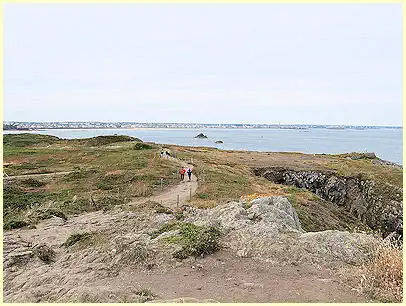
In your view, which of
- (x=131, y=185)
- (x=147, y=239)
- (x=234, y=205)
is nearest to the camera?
(x=147, y=239)

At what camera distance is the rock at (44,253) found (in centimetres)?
1466

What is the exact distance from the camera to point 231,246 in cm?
1375

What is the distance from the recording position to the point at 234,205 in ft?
61.1

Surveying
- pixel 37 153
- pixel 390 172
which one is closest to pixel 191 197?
pixel 390 172

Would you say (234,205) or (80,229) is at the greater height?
(234,205)

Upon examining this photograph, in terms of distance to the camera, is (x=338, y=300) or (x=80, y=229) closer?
(x=338, y=300)

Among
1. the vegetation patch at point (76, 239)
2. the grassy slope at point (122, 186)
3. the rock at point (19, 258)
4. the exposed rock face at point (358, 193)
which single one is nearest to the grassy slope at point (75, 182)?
Result: the grassy slope at point (122, 186)

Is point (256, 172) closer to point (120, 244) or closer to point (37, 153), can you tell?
point (37, 153)

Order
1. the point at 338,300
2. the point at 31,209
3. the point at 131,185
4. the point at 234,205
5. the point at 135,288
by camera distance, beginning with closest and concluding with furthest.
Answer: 1. the point at 338,300
2. the point at 135,288
3. the point at 234,205
4. the point at 31,209
5. the point at 131,185

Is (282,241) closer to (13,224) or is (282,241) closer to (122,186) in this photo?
(13,224)

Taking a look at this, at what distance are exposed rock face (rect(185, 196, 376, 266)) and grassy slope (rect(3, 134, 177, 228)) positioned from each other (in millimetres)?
11676

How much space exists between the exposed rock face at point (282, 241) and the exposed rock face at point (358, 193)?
24.2 meters

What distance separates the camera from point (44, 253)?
49.1 ft

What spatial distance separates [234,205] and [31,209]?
45.9ft
